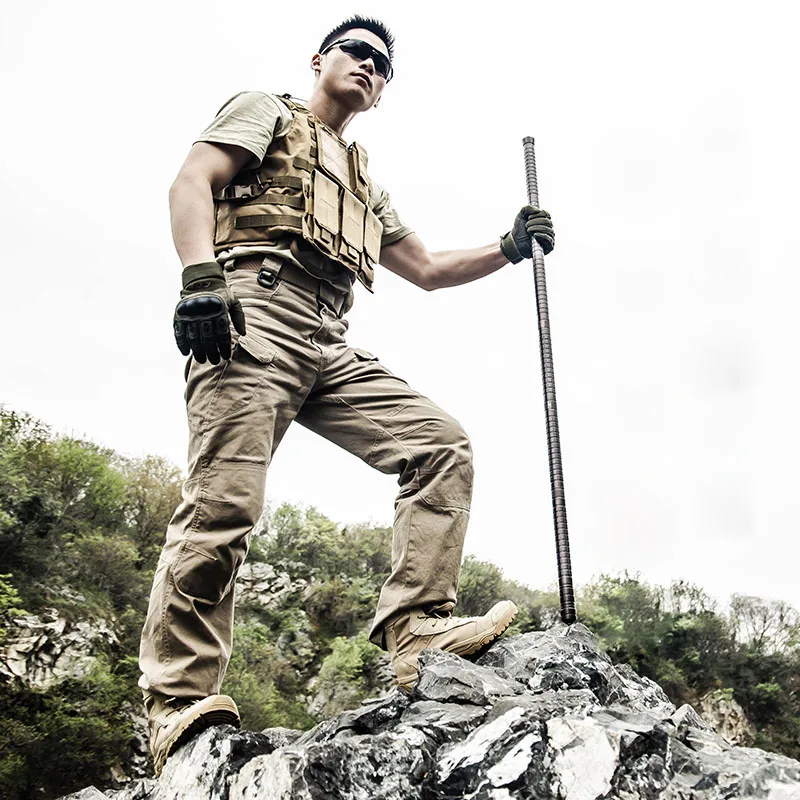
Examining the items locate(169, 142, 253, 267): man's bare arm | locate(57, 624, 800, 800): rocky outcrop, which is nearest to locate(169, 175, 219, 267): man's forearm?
locate(169, 142, 253, 267): man's bare arm

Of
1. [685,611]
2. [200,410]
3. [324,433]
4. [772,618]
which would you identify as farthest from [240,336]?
[772,618]

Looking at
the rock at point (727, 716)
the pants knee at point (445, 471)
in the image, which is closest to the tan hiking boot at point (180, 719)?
the pants knee at point (445, 471)

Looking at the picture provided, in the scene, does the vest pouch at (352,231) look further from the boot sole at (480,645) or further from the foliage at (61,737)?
the foliage at (61,737)

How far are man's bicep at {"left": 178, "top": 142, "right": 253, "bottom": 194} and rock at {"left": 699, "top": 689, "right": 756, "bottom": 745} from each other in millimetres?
18355

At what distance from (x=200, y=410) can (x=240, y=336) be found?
11.5 inches

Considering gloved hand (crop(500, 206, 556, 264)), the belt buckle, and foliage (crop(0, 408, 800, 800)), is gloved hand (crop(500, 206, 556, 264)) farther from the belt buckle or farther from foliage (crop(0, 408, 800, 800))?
foliage (crop(0, 408, 800, 800))

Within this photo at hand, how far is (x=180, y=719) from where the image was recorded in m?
2.41

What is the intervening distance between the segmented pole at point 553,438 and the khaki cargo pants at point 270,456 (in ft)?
1.66

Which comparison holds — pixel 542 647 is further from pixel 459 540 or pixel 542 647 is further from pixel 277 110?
pixel 277 110

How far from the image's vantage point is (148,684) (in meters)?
2.50

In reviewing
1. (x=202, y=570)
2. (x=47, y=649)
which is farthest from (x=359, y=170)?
(x=47, y=649)

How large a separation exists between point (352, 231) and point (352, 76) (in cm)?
76

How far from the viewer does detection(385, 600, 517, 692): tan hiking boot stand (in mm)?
2822

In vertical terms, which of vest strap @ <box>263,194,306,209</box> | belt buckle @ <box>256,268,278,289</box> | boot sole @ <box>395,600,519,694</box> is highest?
vest strap @ <box>263,194,306,209</box>
